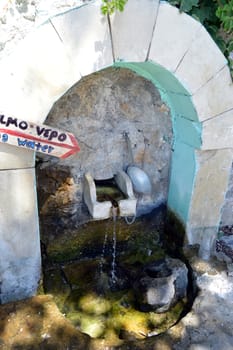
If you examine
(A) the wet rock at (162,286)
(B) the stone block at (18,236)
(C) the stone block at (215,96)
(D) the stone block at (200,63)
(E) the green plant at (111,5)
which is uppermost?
(E) the green plant at (111,5)

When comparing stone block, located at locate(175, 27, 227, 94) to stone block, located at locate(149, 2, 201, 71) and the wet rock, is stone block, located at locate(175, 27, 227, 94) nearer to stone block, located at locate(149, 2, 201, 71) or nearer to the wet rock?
stone block, located at locate(149, 2, 201, 71)

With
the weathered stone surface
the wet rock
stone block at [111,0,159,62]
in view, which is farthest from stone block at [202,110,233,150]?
the wet rock

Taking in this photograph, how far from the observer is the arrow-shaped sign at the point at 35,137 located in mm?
2297

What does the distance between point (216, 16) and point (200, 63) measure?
439mm

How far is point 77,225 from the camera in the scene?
11.5 feet

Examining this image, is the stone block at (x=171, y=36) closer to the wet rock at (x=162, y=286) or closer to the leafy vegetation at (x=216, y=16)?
the leafy vegetation at (x=216, y=16)

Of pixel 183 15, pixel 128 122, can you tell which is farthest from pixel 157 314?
pixel 183 15

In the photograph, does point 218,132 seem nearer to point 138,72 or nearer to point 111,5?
point 138,72

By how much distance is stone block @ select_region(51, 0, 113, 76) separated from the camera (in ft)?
7.40

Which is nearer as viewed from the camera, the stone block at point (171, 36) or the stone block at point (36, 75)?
the stone block at point (36, 75)

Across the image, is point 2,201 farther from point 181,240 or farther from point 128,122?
point 181,240

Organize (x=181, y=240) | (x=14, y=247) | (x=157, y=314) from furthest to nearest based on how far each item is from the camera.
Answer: (x=181, y=240), (x=157, y=314), (x=14, y=247)

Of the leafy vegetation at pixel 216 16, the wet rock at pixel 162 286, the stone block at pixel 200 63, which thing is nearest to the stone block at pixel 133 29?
the leafy vegetation at pixel 216 16

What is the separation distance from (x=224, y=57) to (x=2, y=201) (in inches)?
82.0
